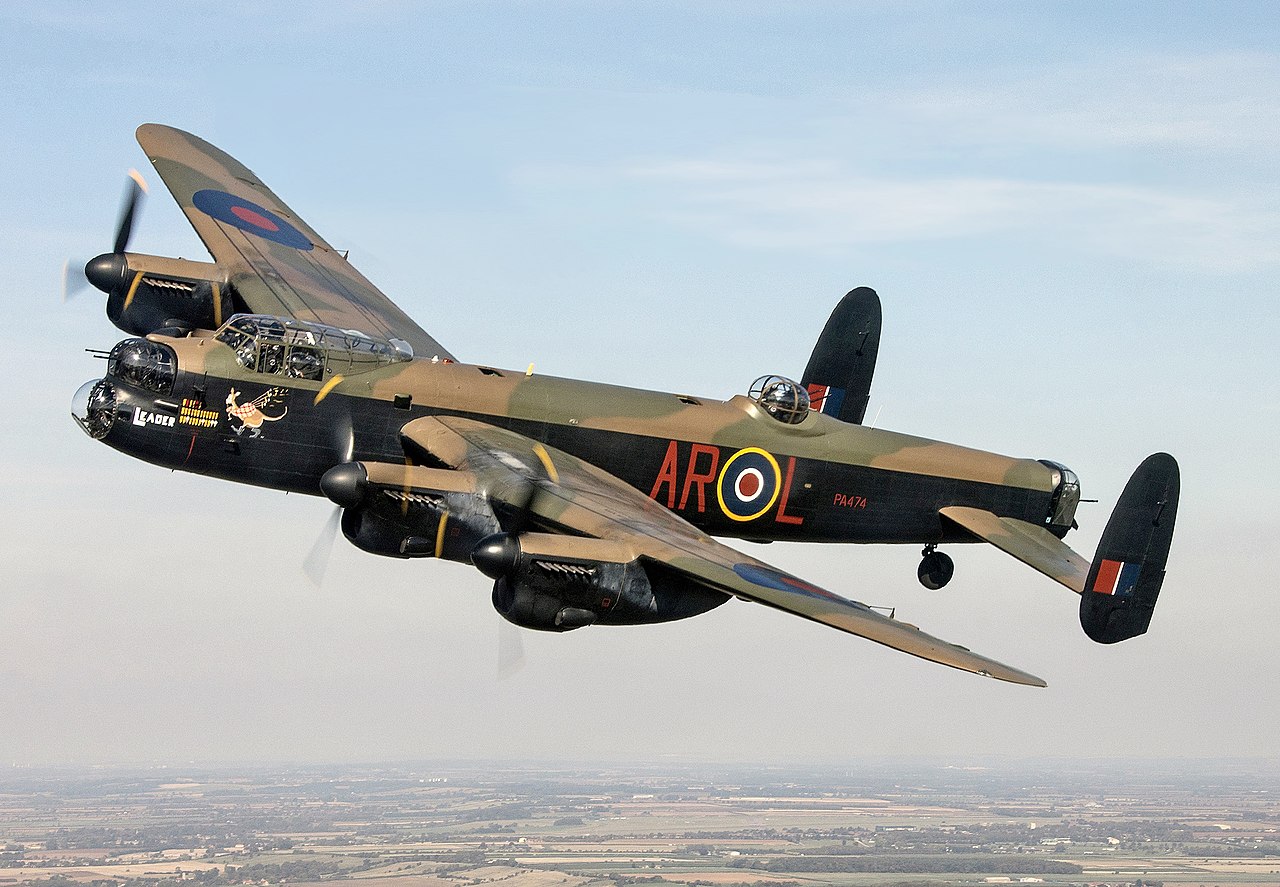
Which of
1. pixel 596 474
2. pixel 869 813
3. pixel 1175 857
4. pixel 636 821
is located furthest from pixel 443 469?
pixel 869 813

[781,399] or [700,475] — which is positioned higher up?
[781,399]

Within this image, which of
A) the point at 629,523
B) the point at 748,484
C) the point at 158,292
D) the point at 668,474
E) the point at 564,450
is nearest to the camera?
the point at 629,523

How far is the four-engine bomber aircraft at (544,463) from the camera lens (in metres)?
22.9

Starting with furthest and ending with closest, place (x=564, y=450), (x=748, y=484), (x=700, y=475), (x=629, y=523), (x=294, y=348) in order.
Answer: (x=748, y=484)
(x=700, y=475)
(x=564, y=450)
(x=294, y=348)
(x=629, y=523)

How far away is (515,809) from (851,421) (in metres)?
140

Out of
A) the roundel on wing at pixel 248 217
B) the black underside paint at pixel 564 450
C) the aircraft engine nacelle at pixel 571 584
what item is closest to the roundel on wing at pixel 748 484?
the black underside paint at pixel 564 450

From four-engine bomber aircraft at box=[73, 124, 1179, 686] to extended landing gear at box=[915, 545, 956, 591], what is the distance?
1.8 inches

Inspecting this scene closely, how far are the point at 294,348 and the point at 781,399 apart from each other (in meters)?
10.1

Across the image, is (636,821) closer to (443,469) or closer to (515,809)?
(515,809)

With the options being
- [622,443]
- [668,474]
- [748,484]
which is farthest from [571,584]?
[748,484]

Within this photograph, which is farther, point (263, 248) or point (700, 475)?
point (263, 248)

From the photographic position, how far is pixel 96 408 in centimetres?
2641

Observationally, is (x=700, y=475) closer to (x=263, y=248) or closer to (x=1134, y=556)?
(x=1134, y=556)

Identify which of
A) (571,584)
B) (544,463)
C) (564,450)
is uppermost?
(564,450)
